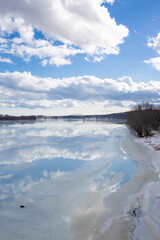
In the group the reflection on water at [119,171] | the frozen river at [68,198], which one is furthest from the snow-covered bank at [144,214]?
the reflection on water at [119,171]

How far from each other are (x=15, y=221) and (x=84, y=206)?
2.33 m

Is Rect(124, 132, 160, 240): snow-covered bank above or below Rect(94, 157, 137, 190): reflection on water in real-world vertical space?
above

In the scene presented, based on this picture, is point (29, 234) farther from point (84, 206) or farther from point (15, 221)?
point (84, 206)

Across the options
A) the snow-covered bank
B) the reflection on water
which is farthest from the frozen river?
the snow-covered bank

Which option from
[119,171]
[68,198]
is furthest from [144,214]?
[119,171]

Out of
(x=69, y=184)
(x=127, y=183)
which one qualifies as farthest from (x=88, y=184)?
(x=127, y=183)

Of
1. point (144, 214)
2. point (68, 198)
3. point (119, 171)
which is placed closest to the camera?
point (144, 214)

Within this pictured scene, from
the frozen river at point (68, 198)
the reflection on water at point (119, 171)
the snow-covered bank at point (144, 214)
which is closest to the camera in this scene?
the snow-covered bank at point (144, 214)

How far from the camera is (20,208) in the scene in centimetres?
598

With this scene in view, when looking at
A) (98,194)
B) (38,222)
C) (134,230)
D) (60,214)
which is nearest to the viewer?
(134,230)

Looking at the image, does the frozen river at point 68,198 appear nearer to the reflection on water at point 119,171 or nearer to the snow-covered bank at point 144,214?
the reflection on water at point 119,171

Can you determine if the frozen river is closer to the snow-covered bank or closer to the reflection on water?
the reflection on water

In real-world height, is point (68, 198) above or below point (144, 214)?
below

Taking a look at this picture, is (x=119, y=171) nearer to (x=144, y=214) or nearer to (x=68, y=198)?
(x=68, y=198)
